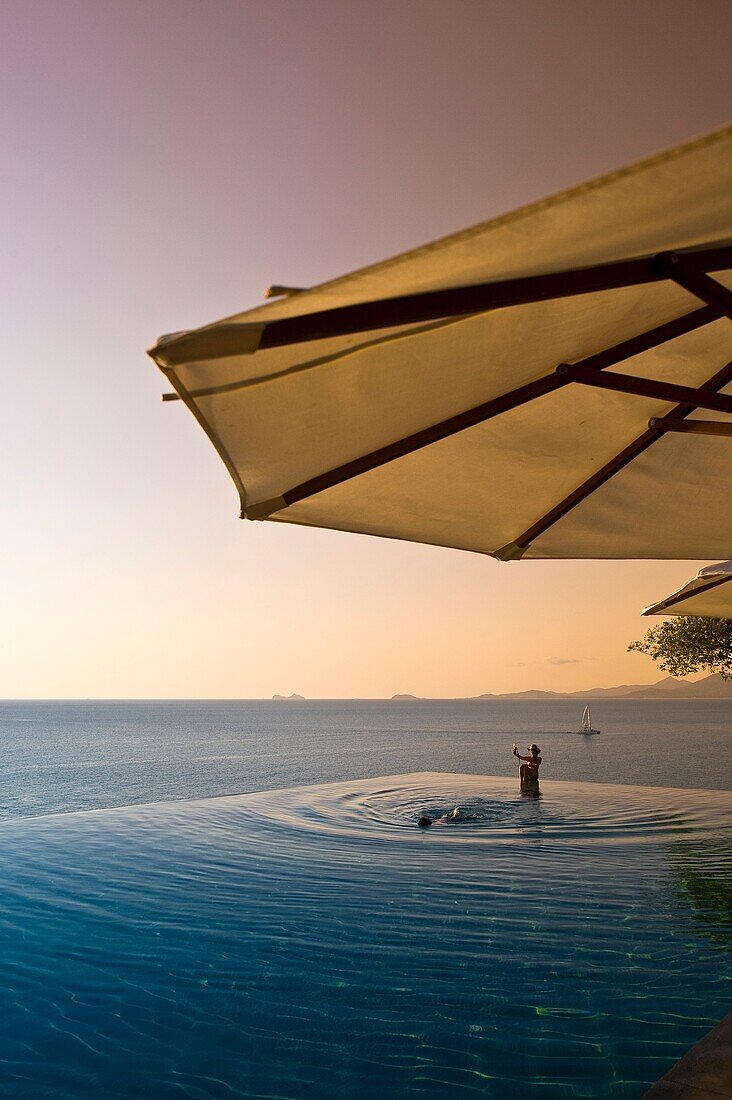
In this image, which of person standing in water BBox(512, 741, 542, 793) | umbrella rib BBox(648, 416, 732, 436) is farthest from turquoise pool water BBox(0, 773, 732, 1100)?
person standing in water BBox(512, 741, 542, 793)

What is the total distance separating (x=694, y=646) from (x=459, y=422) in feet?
63.4

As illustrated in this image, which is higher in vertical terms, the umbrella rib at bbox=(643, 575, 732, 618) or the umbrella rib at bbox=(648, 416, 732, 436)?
the umbrella rib at bbox=(648, 416, 732, 436)

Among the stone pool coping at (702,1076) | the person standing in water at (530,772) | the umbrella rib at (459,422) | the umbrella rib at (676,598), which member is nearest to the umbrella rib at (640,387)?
the umbrella rib at (459,422)

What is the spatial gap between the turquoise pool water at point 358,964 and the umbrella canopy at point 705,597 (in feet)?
8.27

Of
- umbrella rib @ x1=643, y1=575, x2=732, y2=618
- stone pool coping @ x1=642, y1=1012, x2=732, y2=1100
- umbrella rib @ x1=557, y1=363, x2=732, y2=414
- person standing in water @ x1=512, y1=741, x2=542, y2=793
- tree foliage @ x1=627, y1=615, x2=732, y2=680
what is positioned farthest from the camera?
tree foliage @ x1=627, y1=615, x2=732, y2=680

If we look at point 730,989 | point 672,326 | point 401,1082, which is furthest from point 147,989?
point 672,326

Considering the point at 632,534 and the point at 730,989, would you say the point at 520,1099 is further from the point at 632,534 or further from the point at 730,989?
the point at 632,534

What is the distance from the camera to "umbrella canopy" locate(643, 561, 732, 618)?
7.00 m

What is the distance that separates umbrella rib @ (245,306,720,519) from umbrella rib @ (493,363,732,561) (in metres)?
0.55

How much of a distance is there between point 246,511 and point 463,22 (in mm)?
9031

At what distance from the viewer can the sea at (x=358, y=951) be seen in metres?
3.48

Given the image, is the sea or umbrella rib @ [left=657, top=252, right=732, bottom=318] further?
the sea

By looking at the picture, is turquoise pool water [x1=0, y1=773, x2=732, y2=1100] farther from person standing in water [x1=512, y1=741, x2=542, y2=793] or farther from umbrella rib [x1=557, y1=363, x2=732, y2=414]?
person standing in water [x1=512, y1=741, x2=542, y2=793]

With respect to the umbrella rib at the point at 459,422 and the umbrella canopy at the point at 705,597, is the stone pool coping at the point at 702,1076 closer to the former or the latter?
the umbrella rib at the point at 459,422
